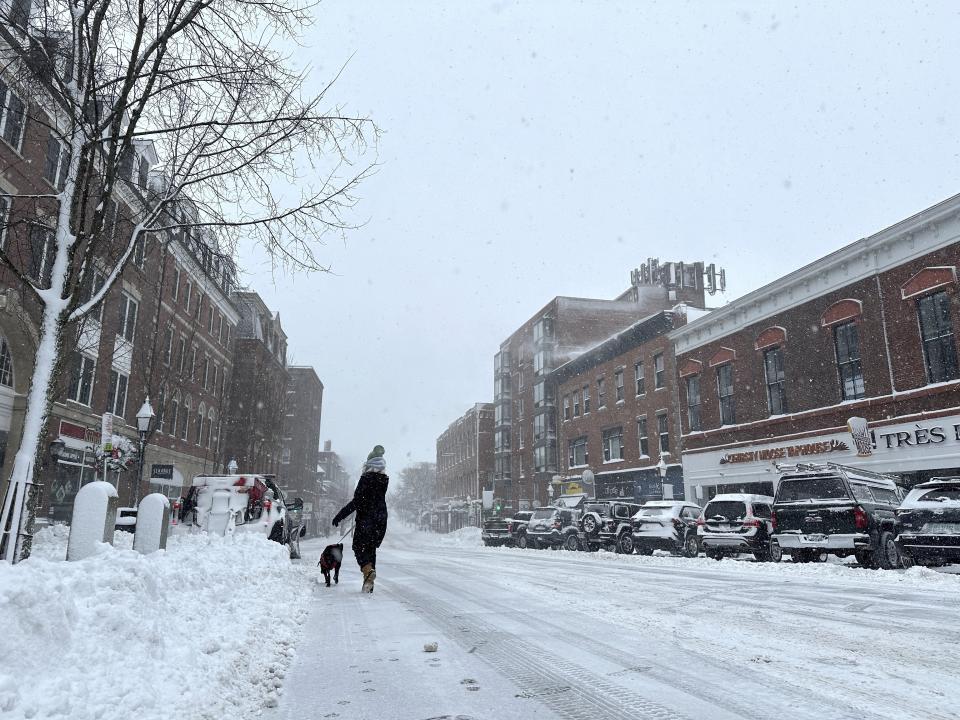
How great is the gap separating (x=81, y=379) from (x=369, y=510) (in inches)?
803

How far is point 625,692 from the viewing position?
155 inches

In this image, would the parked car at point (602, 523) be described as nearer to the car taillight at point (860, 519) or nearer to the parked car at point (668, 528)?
the parked car at point (668, 528)

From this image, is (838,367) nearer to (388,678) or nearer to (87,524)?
(388,678)

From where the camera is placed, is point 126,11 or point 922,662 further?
point 126,11

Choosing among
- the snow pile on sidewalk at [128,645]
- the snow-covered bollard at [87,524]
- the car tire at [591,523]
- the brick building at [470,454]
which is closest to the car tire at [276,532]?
the snow-covered bollard at [87,524]

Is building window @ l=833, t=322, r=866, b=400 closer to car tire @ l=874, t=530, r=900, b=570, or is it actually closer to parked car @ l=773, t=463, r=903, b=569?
parked car @ l=773, t=463, r=903, b=569

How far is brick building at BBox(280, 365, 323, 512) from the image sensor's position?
67.2m

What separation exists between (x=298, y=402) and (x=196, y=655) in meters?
73.0

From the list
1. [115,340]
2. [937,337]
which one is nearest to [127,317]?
[115,340]

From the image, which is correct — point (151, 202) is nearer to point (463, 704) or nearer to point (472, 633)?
point (472, 633)

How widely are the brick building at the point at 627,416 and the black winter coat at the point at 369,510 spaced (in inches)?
873

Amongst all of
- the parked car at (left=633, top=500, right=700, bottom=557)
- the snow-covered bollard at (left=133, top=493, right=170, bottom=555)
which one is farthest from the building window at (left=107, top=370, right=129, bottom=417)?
the snow-covered bollard at (left=133, top=493, right=170, bottom=555)

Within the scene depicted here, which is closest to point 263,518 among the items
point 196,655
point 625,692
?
point 196,655

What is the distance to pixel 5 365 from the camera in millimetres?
20281
